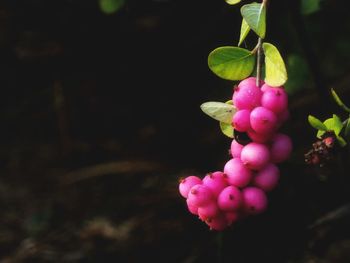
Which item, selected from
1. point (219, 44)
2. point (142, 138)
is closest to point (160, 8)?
point (219, 44)

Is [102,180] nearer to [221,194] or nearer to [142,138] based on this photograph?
[142,138]

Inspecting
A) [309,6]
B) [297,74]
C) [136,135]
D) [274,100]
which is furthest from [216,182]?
[136,135]

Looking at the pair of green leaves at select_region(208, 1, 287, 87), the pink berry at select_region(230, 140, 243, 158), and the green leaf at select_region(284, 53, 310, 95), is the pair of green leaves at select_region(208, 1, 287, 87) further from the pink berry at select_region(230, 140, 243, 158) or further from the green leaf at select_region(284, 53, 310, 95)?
the green leaf at select_region(284, 53, 310, 95)

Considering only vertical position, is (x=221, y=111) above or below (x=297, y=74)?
below

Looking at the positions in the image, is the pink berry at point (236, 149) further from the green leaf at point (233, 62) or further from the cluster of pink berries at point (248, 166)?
the green leaf at point (233, 62)

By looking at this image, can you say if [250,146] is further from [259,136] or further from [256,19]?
[256,19]

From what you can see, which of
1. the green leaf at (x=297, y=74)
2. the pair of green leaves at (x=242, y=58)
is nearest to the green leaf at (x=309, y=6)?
the green leaf at (x=297, y=74)

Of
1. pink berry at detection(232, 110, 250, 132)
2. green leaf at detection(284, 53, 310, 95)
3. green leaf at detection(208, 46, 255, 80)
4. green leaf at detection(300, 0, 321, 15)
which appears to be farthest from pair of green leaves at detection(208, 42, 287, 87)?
green leaf at detection(284, 53, 310, 95)
